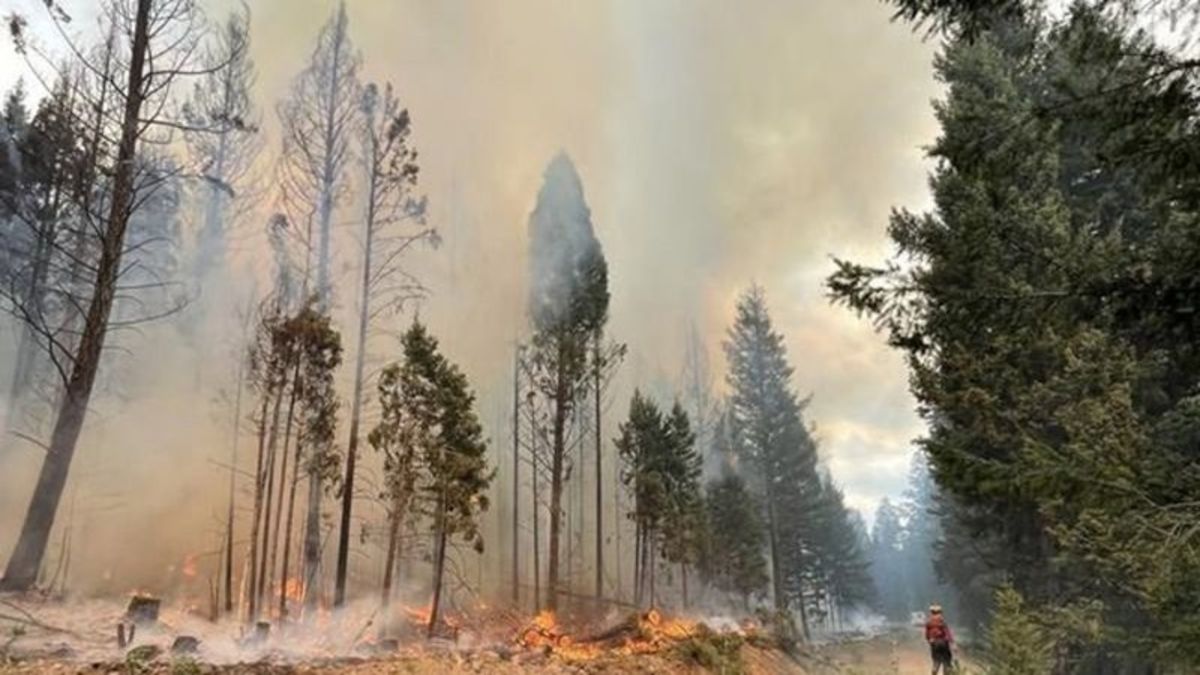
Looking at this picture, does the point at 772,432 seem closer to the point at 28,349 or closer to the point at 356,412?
the point at 356,412

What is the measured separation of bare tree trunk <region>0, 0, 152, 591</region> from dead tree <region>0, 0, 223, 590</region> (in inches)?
0.4

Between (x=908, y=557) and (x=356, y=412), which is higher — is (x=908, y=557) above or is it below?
below

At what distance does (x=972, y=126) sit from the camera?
15.9ft

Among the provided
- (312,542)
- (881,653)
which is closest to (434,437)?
(312,542)

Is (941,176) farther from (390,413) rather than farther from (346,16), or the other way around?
(346,16)

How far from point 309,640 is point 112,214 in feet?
27.0

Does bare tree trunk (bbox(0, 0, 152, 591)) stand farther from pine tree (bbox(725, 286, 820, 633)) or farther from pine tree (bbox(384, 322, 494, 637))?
pine tree (bbox(725, 286, 820, 633))

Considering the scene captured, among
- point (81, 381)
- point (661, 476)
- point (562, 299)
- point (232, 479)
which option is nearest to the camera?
point (81, 381)

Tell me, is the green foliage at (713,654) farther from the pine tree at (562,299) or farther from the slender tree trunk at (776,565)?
the slender tree trunk at (776,565)

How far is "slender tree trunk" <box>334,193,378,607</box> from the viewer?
15.9 metres

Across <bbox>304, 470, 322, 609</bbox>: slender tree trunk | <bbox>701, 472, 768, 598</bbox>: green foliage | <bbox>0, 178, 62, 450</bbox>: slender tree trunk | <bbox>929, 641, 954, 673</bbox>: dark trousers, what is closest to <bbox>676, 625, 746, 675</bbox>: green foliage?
<bbox>929, 641, 954, 673</bbox>: dark trousers

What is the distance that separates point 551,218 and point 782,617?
16747 millimetres

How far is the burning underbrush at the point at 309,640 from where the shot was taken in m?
8.77

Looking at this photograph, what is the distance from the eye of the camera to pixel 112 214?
10.6 meters
